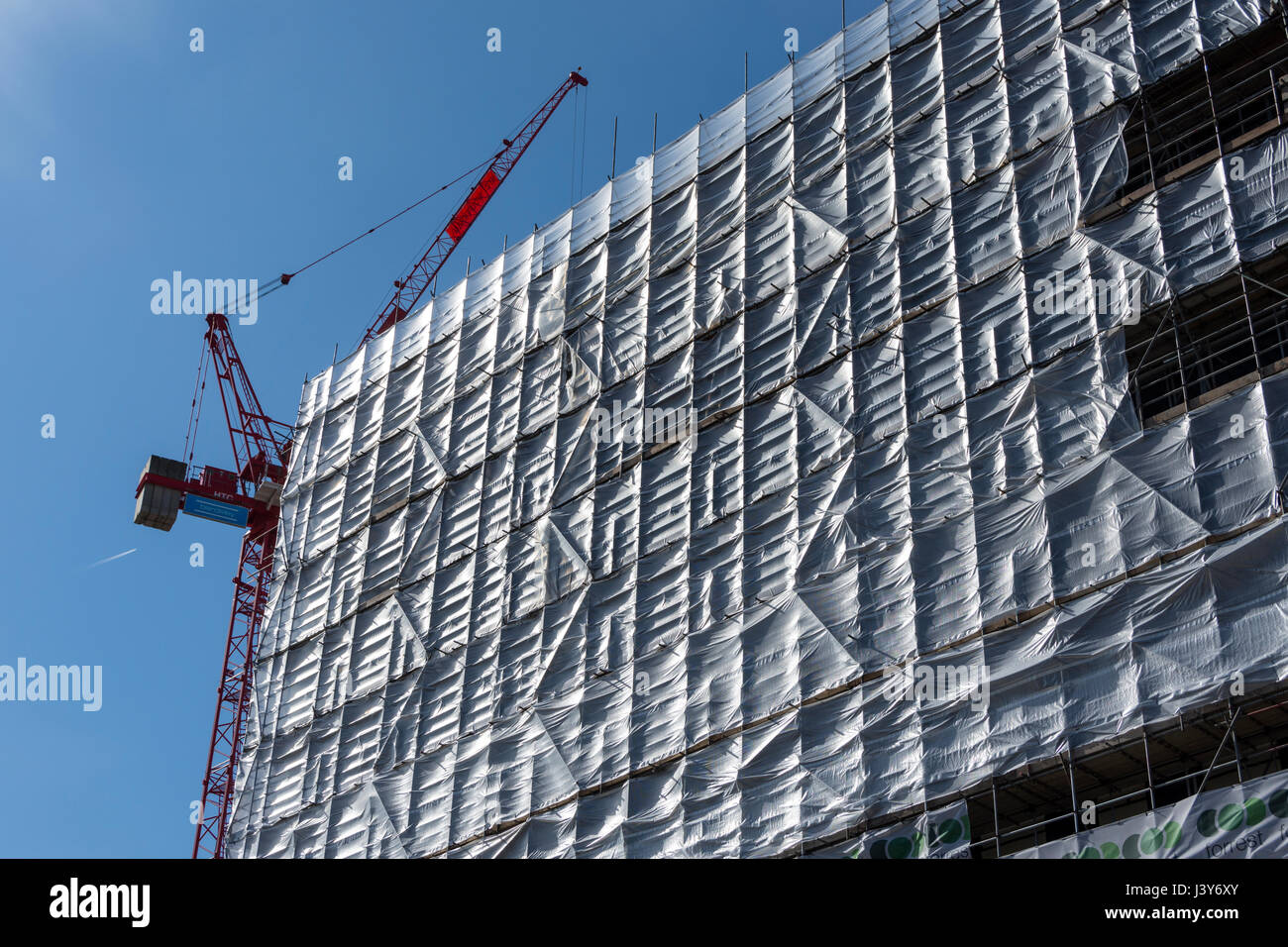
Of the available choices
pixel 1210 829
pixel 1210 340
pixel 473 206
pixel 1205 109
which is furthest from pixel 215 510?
pixel 1210 829

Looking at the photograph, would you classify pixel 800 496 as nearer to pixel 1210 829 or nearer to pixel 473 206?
pixel 1210 829

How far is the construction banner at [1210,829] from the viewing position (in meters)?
20.2

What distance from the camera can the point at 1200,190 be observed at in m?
25.5

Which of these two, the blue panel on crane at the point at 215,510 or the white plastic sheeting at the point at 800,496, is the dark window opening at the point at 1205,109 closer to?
the white plastic sheeting at the point at 800,496

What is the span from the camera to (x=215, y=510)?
55.8 metres

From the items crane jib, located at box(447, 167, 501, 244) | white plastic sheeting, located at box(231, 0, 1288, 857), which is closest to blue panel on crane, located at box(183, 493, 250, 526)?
white plastic sheeting, located at box(231, 0, 1288, 857)

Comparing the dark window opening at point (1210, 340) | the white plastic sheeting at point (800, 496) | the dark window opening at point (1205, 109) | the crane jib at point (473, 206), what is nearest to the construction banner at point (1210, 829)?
the white plastic sheeting at point (800, 496)

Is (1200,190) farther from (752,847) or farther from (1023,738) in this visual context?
(752,847)

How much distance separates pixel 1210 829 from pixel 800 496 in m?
10.4

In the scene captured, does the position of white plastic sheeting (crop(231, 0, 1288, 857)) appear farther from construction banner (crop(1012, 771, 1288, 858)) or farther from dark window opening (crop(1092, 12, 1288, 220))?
construction banner (crop(1012, 771, 1288, 858))

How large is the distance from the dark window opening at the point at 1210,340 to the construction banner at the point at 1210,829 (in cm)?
618

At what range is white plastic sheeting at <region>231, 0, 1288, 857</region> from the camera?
78.9 ft

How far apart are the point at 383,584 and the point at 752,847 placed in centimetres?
1438
